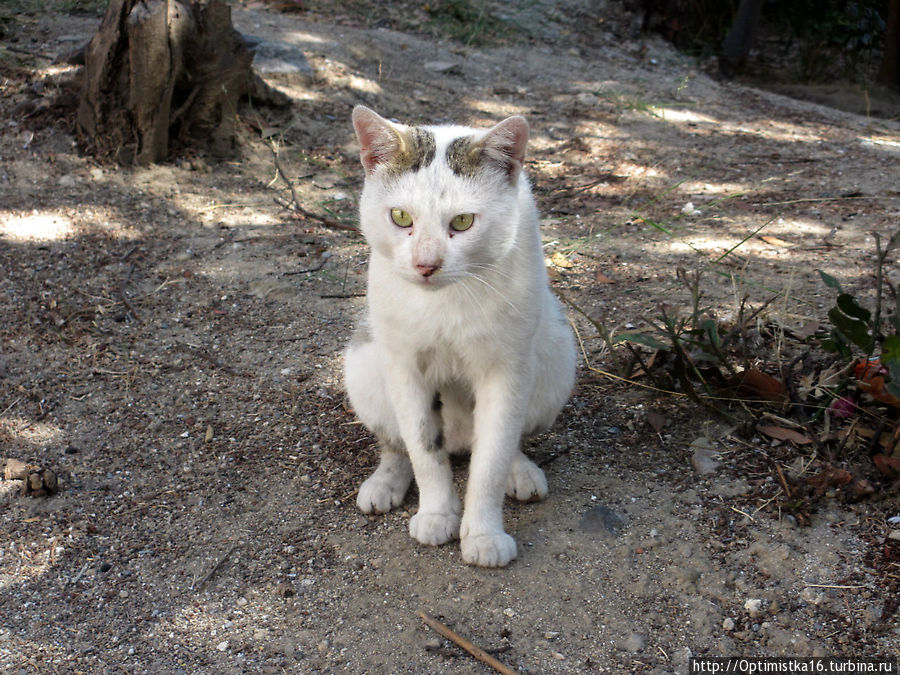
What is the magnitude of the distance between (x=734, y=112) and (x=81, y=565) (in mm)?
6252

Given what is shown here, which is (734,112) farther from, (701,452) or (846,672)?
(846,672)

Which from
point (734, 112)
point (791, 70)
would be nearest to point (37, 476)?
point (734, 112)

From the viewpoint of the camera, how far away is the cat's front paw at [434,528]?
2.71 metres

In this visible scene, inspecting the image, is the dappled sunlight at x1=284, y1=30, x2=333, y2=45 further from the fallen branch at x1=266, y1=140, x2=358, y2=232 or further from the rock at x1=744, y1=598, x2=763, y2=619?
the rock at x1=744, y1=598, x2=763, y2=619

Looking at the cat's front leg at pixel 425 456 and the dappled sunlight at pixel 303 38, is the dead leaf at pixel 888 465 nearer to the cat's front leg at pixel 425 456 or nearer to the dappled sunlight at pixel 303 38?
the cat's front leg at pixel 425 456

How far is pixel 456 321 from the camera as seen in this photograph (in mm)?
2500

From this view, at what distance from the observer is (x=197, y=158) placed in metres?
5.43

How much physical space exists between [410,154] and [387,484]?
1215 millimetres

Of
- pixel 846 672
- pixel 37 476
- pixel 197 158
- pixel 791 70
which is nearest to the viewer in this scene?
pixel 846 672

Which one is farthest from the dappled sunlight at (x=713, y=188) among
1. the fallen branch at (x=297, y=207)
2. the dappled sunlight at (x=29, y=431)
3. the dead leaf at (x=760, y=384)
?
the dappled sunlight at (x=29, y=431)

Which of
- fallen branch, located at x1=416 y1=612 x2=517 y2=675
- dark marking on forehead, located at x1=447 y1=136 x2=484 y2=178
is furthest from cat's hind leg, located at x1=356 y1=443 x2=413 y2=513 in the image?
dark marking on forehead, located at x1=447 y1=136 x2=484 y2=178

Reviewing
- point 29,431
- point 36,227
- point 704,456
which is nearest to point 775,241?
point 704,456

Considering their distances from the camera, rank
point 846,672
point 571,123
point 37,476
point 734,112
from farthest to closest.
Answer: point 734,112, point 571,123, point 37,476, point 846,672

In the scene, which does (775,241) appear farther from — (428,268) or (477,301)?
(428,268)
